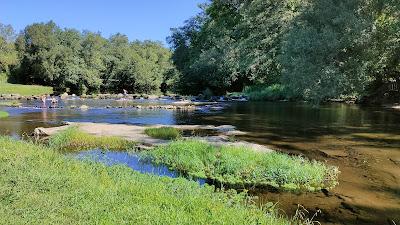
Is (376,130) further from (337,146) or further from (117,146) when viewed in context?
(117,146)

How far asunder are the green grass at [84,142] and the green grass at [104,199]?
8209 mm

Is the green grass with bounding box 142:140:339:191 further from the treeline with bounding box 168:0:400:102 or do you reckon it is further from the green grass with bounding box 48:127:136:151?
the treeline with bounding box 168:0:400:102

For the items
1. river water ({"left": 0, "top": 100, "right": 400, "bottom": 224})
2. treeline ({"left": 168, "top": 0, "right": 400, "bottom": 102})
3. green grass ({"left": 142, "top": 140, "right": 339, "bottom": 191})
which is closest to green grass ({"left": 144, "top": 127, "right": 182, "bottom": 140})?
river water ({"left": 0, "top": 100, "right": 400, "bottom": 224})

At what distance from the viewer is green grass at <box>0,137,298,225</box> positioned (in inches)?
338

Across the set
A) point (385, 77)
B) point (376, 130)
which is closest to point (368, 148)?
point (376, 130)

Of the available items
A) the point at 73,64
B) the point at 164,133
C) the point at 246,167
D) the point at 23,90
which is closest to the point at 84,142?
the point at 164,133

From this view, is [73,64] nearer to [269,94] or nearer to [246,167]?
[269,94]

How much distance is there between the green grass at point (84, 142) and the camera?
2153 cm

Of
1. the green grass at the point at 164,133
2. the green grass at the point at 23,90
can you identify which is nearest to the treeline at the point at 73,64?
the green grass at the point at 23,90

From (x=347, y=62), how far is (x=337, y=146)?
8.34m

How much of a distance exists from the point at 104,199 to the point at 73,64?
9814 centimetres

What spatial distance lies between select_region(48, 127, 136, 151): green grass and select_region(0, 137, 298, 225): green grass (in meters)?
8.21

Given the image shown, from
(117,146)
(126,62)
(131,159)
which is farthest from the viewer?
(126,62)

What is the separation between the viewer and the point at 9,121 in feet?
114
